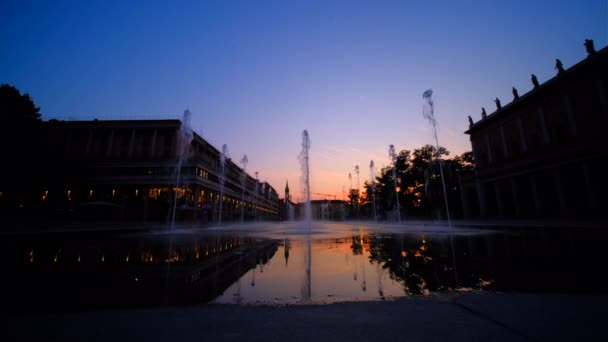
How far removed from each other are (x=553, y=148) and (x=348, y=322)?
4318 centimetres

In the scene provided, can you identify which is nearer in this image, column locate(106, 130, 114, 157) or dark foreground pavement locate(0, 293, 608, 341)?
dark foreground pavement locate(0, 293, 608, 341)

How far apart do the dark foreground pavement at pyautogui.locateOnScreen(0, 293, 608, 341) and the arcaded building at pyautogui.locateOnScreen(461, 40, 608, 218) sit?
119 feet

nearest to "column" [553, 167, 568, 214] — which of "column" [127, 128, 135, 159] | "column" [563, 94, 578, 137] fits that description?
"column" [563, 94, 578, 137]

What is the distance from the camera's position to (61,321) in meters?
2.17

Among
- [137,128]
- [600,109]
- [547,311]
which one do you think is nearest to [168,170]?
[137,128]

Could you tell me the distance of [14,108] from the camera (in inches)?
1205

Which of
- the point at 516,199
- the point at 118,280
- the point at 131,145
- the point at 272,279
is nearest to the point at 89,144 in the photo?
the point at 131,145

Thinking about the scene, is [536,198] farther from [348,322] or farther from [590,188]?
[348,322]

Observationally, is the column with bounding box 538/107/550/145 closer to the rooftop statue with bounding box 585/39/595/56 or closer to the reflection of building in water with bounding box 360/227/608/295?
the rooftop statue with bounding box 585/39/595/56

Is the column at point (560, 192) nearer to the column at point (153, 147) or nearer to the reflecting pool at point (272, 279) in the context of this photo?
the reflecting pool at point (272, 279)

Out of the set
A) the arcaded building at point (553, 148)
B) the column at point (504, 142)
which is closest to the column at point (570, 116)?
the arcaded building at point (553, 148)

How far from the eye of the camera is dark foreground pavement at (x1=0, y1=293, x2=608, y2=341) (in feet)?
6.24

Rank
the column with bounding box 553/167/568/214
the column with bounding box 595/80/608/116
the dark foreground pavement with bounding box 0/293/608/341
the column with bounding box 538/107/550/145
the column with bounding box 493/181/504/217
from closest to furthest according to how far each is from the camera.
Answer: the dark foreground pavement with bounding box 0/293/608/341
the column with bounding box 595/80/608/116
the column with bounding box 553/167/568/214
the column with bounding box 538/107/550/145
the column with bounding box 493/181/504/217

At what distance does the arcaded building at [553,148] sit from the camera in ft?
94.0
